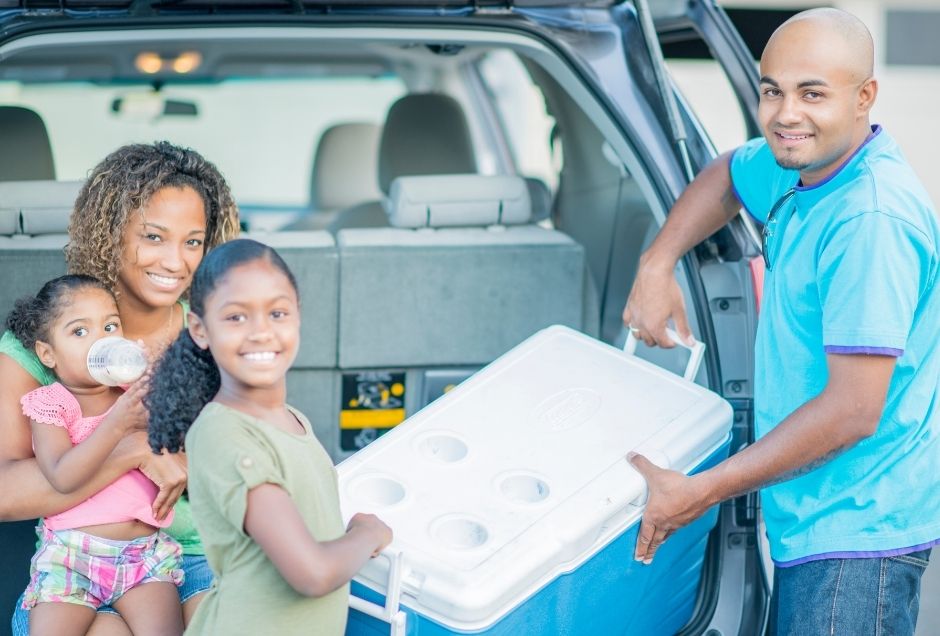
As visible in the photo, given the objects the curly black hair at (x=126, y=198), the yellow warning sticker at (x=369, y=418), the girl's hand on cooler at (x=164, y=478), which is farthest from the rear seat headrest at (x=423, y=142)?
the girl's hand on cooler at (x=164, y=478)

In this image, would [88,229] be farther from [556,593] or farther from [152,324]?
[556,593]

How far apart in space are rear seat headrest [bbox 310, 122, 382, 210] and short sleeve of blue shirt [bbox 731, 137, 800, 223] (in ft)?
9.12

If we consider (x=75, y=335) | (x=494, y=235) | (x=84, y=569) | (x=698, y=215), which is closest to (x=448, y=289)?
(x=494, y=235)

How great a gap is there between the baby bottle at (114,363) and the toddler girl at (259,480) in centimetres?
24

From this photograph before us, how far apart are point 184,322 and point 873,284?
3.78 ft

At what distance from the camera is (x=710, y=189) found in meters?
2.35

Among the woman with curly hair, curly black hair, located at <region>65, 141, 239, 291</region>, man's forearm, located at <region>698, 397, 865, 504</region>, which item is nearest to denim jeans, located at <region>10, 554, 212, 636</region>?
the woman with curly hair

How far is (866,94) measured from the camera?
6.33 feet

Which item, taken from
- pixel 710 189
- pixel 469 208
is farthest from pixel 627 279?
pixel 710 189

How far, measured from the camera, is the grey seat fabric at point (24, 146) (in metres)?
3.05

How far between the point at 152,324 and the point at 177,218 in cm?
19

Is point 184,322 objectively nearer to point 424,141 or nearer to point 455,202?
point 455,202

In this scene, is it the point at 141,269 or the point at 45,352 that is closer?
the point at 45,352

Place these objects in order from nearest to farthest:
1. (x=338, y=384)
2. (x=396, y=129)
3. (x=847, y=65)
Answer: (x=847, y=65) < (x=338, y=384) < (x=396, y=129)
